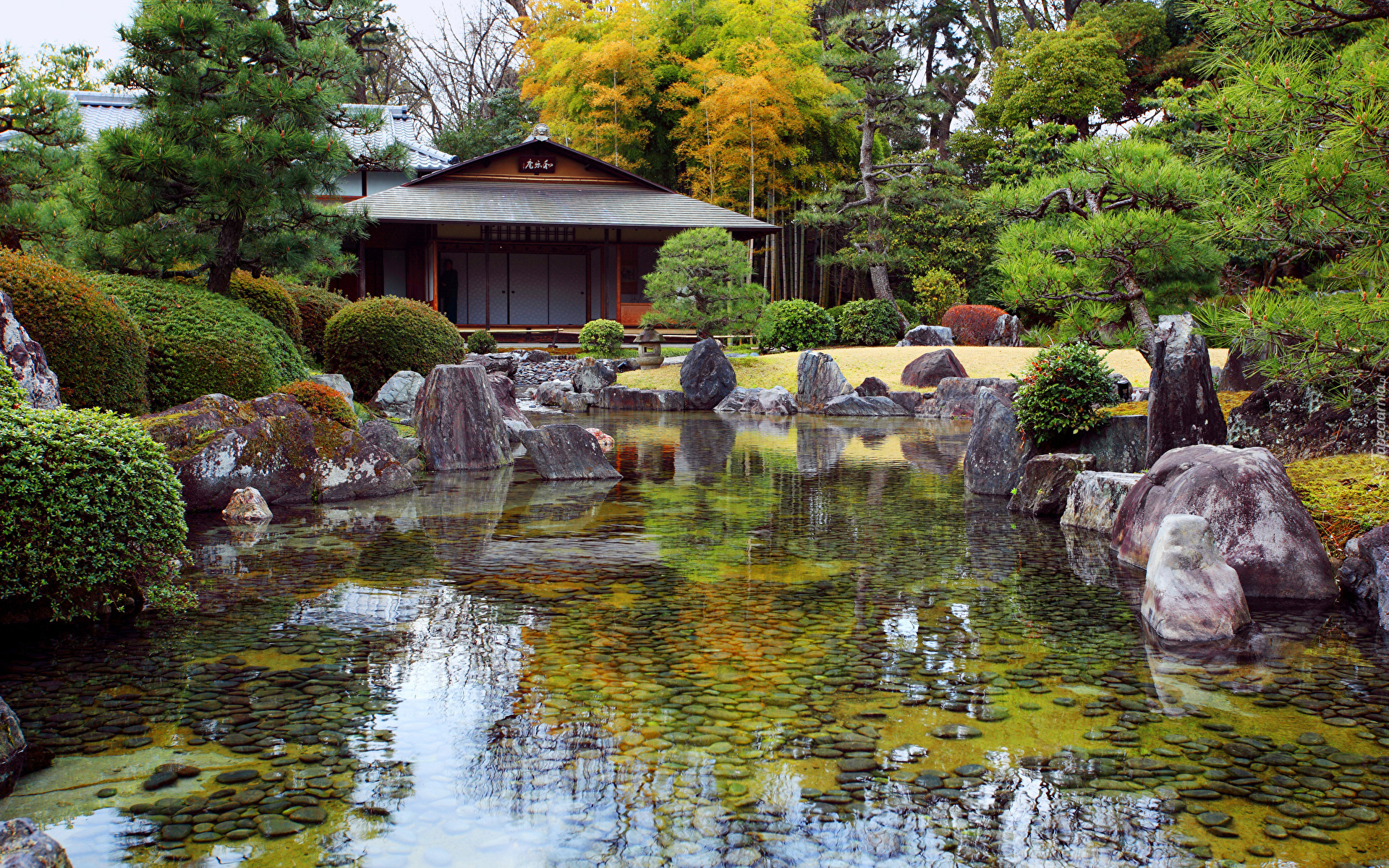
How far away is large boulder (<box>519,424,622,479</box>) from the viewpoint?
31.4ft

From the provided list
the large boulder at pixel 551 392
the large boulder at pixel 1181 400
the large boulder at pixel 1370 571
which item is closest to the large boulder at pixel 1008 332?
the large boulder at pixel 551 392

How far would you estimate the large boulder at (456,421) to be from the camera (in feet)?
32.6

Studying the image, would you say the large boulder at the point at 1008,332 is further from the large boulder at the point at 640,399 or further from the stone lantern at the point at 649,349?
the large boulder at the point at 640,399

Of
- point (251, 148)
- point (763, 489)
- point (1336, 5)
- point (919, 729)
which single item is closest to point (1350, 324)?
point (1336, 5)

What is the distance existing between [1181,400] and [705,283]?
13.7 metres

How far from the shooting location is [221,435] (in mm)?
7535

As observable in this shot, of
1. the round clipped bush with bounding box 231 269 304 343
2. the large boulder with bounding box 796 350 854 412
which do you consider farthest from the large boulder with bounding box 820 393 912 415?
the round clipped bush with bounding box 231 269 304 343

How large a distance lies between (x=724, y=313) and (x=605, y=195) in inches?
323

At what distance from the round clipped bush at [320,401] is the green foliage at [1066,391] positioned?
Result: 19.2 feet

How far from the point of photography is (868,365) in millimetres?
19688

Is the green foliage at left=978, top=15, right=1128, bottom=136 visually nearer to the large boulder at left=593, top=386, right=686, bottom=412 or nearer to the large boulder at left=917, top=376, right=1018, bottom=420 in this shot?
the large boulder at left=917, top=376, right=1018, bottom=420

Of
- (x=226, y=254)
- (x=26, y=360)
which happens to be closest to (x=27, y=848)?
(x=26, y=360)

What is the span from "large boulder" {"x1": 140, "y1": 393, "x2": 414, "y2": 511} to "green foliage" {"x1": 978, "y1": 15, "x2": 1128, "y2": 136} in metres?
22.2

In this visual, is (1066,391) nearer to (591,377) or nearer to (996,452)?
(996,452)
